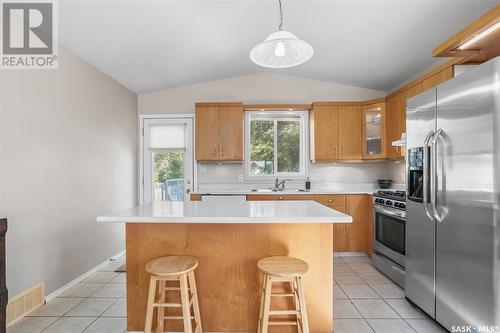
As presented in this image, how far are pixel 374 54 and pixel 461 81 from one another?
1.78 m

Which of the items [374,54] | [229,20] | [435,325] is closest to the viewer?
[435,325]

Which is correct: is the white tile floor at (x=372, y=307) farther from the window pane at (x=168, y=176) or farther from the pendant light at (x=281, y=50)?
the window pane at (x=168, y=176)

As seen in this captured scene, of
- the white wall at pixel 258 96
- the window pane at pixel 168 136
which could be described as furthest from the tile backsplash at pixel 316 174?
the window pane at pixel 168 136

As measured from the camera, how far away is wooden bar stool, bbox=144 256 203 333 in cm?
168

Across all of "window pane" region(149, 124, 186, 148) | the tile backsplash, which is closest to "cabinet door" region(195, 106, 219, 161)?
the tile backsplash

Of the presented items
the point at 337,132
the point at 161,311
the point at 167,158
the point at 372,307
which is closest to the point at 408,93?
the point at 337,132

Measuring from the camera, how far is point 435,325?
216 cm

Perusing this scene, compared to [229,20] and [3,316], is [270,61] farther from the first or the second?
[3,316]

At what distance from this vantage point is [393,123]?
3.84 metres

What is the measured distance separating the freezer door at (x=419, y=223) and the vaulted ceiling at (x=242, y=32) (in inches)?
37.2

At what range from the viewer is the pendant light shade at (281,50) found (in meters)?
1.72

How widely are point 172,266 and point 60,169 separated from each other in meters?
1.86

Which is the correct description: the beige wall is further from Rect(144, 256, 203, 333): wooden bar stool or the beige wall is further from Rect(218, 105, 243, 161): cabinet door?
Rect(144, 256, 203, 333): wooden bar stool

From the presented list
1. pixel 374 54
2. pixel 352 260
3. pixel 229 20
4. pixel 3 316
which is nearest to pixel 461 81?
pixel 374 54
